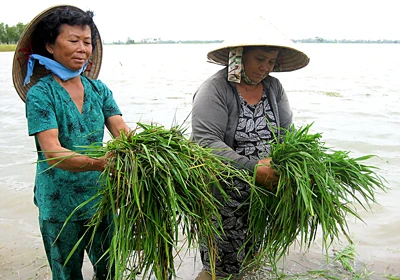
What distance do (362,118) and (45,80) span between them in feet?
24.1

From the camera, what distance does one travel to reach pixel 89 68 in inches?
91.5

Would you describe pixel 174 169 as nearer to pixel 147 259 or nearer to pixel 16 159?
pixel 147 259

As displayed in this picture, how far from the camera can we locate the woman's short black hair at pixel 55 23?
6.38 ft

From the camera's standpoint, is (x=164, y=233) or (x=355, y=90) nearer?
(x=164, y=233)

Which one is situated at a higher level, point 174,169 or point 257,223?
point 174,169

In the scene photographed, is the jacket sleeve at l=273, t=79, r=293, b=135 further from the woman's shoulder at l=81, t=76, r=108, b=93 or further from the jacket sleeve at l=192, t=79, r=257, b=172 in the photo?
the woman's shoulder at l=81, t=76, r=108, b=93

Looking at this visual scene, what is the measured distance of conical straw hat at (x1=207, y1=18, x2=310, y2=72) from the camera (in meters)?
2.36

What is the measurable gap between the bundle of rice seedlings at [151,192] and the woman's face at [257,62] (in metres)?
0.74

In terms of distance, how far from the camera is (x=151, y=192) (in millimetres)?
1758

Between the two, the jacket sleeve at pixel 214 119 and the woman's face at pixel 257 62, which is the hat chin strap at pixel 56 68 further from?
the woman's face at pixel 257 62

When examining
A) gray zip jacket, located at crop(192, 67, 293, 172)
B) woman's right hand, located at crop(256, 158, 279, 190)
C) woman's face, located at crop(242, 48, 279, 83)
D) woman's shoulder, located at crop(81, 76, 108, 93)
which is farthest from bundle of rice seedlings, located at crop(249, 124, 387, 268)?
woman's shoulder, located at crop(81, 76, 108, 93)

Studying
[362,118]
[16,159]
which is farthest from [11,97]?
[362,118]

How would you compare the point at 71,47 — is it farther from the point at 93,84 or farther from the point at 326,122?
the point at 326,122

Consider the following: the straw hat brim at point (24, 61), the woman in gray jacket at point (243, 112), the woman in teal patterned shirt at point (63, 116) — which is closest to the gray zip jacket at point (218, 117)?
the woman in gray jacket at point (243, 112)
